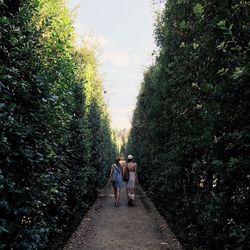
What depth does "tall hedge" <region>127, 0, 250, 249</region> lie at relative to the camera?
496 centimetres

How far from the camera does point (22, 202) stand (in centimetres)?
557

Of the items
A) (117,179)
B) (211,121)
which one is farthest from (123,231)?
(211,121)

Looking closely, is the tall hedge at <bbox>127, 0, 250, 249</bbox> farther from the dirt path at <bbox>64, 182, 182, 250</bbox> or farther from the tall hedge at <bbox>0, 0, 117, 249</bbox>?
the tall hedge at <bbox>0, 0, 117, 249</bbox>

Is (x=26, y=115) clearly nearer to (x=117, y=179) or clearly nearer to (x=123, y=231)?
(x=123, y=231)

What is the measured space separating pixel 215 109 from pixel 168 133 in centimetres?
713

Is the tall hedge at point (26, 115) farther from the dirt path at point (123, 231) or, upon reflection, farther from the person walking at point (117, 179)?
the person walking at point (117, 179)

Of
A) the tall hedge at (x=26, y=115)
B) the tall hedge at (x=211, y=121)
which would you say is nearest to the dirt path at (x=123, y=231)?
the tall hedge at (x=211, y=121)

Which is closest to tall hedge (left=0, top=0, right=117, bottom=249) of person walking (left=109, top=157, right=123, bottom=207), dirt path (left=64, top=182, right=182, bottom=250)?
dirt path (left=64, top=182, right=182, bottom=250)

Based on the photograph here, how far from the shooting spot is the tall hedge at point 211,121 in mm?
4961

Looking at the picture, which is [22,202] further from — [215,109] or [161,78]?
[161,78]

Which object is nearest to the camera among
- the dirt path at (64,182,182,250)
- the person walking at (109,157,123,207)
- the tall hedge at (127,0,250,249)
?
the tall hedge at (127,0,250,249)

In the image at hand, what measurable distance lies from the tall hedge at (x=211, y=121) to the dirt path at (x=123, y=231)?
1.97ft

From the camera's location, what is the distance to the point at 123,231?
39.4 ft

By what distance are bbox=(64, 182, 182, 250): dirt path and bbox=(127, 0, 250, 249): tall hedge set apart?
23.7 inches
